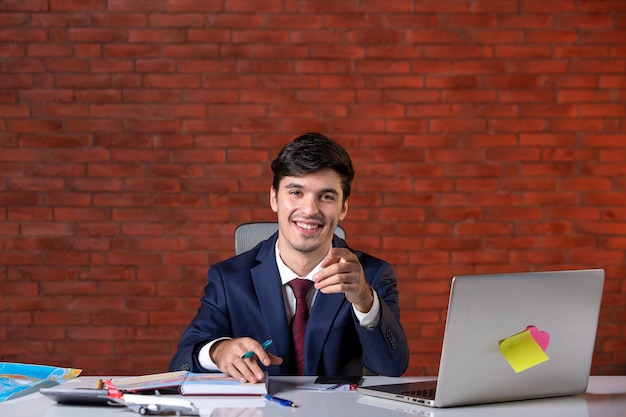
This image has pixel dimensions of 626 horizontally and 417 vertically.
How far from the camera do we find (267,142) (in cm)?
384

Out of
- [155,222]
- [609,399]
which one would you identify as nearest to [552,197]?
[155,222]

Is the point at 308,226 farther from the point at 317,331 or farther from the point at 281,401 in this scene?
the point at 281,401

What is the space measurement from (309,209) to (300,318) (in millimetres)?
313

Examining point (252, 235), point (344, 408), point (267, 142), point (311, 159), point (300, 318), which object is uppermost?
point (267, 142)

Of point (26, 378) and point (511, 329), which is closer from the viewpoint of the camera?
point (511, 329)

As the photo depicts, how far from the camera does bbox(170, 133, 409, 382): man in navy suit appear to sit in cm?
222

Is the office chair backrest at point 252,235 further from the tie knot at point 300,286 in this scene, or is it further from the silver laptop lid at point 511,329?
the silver laptop lid at point 511,329

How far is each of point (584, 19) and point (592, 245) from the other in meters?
1.10

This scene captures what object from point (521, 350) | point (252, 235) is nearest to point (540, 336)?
point (521, 350)

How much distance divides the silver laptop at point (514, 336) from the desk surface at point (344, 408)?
27mm

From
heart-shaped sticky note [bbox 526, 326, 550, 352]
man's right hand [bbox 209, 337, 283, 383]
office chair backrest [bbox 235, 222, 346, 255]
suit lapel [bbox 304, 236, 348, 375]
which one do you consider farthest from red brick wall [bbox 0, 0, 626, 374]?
heart-shaped sticky note [bbox 526, 326, 550, 352]

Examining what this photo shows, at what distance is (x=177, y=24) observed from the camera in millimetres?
3803

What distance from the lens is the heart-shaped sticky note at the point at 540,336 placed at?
5.40ft

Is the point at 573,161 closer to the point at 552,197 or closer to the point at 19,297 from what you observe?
the point at 552,197
